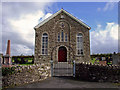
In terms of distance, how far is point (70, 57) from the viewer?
17141 mm

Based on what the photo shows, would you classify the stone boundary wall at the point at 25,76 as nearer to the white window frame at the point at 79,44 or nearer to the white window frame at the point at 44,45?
the white window frame at the point at 44,45

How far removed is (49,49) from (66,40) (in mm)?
3541

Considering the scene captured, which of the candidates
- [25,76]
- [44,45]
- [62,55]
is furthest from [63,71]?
[44,45]

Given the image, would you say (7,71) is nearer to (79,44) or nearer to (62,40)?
(62,40)

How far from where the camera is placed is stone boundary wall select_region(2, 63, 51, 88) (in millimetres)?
6645

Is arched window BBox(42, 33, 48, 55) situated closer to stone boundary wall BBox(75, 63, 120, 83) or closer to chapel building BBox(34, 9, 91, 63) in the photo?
chapel building BBox(34, 9, 91, 63)

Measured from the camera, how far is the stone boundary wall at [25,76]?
21.8 feet

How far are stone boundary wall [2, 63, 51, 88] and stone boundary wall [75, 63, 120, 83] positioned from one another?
148 inches

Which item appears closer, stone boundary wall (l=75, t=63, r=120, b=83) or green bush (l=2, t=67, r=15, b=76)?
green bush (l=2, t=67, r=15, b=76)

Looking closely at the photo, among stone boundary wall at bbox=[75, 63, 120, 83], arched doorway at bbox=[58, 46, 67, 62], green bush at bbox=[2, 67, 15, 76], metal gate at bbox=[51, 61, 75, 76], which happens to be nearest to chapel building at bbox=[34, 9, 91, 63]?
arched doorway at bbox=[58, 46, 67, 62]

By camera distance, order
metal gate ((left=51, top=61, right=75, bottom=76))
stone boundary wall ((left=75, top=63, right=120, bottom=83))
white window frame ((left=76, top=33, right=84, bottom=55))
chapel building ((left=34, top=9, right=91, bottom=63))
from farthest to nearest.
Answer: white window frame ((left=76, top=33, right=84, bottom=55)), chapel building ((left=34, top=9, right=91, bottom=63)), metal gate ((left=51, top=61, right=75, bottom=76)), stone boundary wall ((left=75, top=63, right=120, bottom=83))

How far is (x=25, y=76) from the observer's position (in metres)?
7.25

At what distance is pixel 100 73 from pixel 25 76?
231 inches

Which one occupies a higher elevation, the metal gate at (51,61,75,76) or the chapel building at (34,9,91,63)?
the chapel building at (34,9,91,63)
